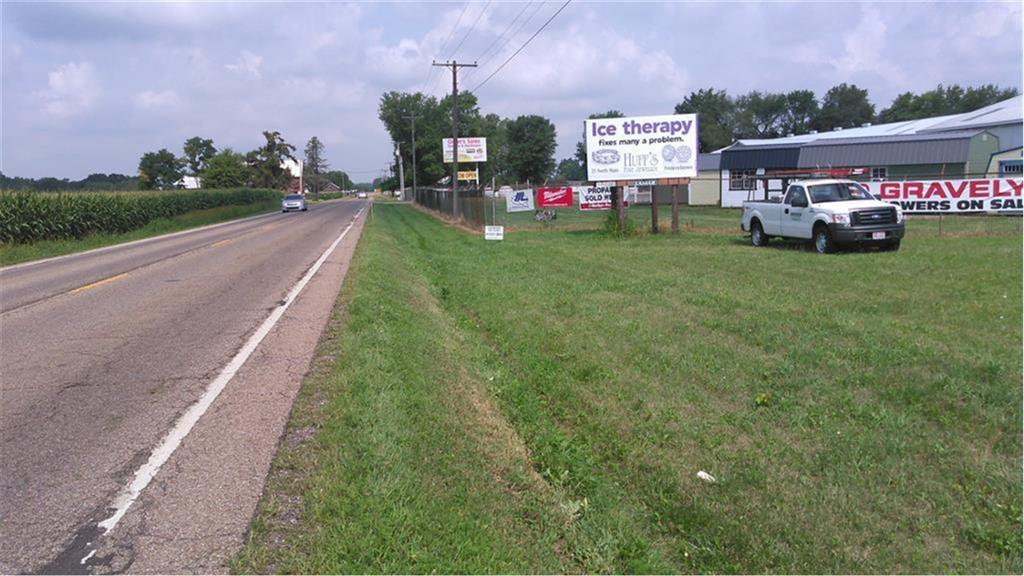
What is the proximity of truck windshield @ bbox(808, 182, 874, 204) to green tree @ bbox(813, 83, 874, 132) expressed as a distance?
347 feet

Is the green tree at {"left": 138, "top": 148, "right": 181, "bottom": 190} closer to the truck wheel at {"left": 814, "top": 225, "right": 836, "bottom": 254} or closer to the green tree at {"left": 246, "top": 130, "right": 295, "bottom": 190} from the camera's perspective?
the green tree at {"left": 246, "top": 130, "right": 295, "bottom": 190}

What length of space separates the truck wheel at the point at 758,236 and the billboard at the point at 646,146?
4.95m

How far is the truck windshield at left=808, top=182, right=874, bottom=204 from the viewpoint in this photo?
16.9 meters

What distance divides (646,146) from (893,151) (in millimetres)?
30219

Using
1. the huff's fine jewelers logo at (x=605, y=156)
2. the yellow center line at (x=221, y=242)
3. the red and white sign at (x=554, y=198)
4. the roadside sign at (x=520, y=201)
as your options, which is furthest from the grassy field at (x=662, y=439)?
the roadside sign at (x=520, y=201)

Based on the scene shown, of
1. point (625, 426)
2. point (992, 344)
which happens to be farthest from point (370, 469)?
point (992, 344)

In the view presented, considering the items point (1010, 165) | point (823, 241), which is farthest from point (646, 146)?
point (1010, 165)

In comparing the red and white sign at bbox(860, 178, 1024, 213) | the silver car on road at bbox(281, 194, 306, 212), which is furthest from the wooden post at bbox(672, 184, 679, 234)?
the silver car on road at bbox(281, 194, 306, 212)

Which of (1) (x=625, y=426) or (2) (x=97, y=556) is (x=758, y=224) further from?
(2) (x=97, y=556)

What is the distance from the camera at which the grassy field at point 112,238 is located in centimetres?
2162

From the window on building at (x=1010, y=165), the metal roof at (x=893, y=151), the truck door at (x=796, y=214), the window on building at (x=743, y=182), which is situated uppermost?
the metal roof at (x=893, y=151)

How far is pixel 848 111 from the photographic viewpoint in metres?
113

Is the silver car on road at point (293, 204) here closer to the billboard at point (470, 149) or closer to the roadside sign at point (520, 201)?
the billboard at point (470, 149)

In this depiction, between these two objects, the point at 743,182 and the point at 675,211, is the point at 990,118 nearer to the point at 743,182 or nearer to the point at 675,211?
the point at 743,182
